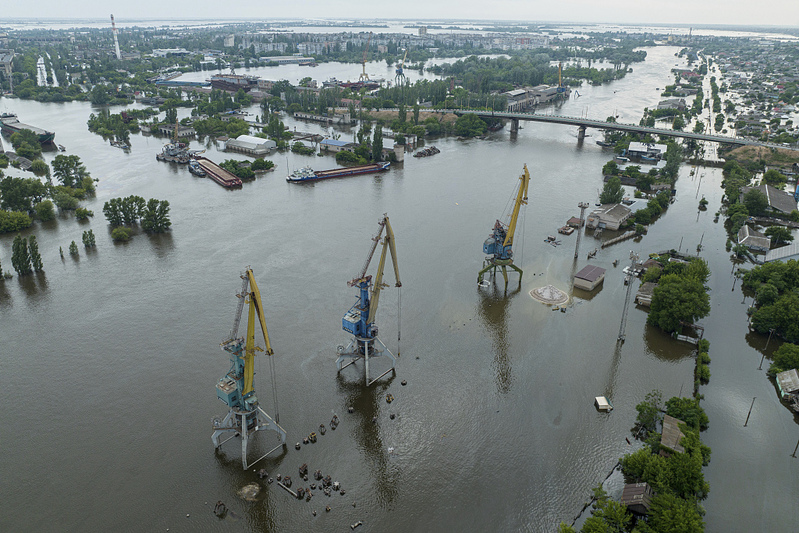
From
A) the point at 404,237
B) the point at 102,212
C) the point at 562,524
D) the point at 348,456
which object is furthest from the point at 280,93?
the point at 562,524

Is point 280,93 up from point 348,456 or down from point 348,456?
up

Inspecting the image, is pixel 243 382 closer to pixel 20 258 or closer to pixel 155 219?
pixel 20 258

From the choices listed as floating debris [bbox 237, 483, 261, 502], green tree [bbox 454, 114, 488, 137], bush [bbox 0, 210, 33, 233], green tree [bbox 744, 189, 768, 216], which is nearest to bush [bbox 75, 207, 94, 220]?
bush [bbox 0, 210, 33, 233]

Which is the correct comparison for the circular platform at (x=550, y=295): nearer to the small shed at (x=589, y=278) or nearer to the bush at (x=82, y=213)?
the small shed at (x=589, y=278)

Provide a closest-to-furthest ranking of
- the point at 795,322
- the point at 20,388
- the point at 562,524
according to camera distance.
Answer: the point at 562,524, the point at 20,388, the point at 795,322

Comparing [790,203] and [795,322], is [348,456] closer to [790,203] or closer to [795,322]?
[795,322]

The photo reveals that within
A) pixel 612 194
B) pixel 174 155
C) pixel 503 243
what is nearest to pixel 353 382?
pixel 503 243
